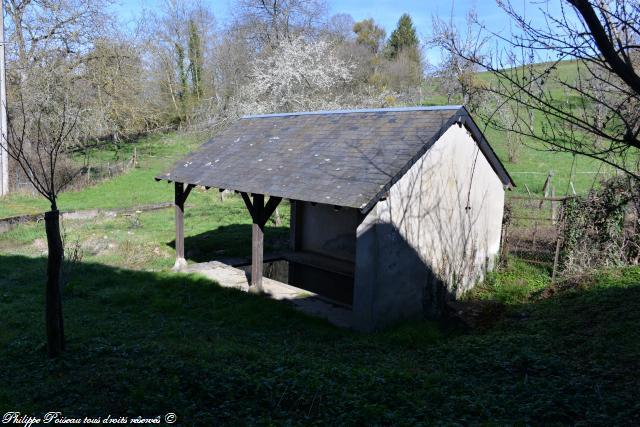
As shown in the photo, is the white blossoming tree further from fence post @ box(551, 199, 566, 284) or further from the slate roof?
fence post @ box(551, 199, 566, 284)

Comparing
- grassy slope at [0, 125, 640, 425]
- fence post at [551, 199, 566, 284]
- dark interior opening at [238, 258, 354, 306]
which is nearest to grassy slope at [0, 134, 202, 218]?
grassy slope at [0, 125, 640, 425]

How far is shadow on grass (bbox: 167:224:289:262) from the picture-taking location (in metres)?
14.1

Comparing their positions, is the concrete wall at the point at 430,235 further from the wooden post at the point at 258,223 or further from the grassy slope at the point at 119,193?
the grassy slope at the point at 119,193

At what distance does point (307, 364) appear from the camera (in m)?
5.87

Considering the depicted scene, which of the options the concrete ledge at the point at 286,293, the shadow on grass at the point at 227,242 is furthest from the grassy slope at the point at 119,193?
the concrete ledge at the point at 286,293

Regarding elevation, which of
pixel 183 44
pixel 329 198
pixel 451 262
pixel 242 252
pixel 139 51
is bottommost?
pixel 242 252

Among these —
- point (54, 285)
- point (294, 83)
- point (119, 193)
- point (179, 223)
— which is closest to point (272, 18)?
point (294, 83)

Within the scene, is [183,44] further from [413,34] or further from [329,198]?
[329,198]

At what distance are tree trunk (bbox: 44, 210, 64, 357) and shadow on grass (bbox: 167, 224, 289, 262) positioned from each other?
7.71m

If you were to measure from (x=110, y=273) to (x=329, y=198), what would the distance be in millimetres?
6307

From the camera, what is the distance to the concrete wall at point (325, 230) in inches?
518

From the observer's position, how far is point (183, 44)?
121 ft

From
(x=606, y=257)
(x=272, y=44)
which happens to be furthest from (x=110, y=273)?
(x=272, y=44)

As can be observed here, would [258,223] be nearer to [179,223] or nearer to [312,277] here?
[179,223]
